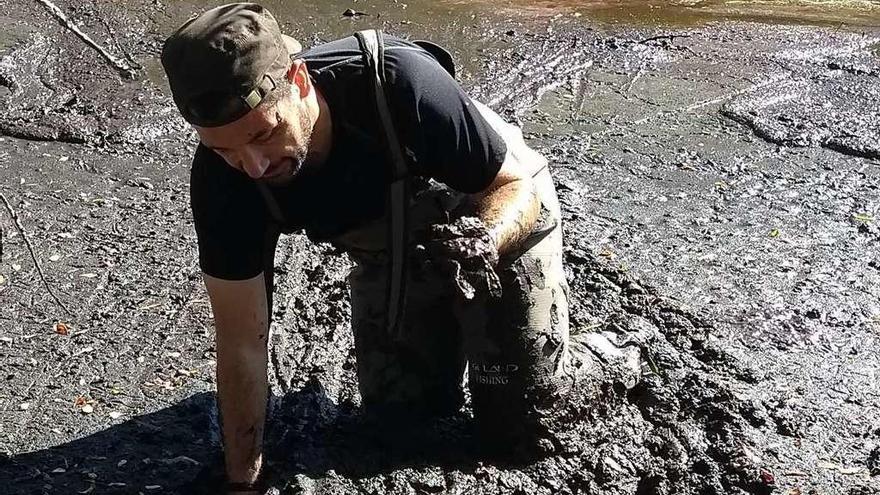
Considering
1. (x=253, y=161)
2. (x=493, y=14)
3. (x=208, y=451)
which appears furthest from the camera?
(x=493, y=14)

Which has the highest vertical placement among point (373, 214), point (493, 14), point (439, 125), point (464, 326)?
point (439, 125)

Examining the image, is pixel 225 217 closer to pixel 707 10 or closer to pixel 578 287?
pixel 578 287

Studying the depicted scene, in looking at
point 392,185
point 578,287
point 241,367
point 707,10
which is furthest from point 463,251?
point 707,10

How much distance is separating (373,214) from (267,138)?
1.77 ft

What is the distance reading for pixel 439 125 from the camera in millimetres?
2844

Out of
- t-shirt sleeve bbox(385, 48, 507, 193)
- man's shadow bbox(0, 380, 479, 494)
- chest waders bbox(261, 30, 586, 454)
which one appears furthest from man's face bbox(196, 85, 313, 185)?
man's shadow bbox(0, 380, 479, 494)

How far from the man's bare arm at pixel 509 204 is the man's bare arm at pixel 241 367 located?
0.68m

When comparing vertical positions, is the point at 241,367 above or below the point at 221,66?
below

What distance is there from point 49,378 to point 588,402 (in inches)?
74.7

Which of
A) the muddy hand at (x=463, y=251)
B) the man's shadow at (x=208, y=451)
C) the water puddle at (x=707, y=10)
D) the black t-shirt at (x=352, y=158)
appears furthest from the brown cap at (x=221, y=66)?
the water puddle at (x=707, y=10)

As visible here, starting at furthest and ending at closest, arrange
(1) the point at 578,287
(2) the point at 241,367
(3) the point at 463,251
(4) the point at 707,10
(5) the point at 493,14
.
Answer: (4) the point at 707,10 → (5) the point at 493,14 → (1) the point at 578,287 → (2) the point at 241,367 → (3) the point at 463,251

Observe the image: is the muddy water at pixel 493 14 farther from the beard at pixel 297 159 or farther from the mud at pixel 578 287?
the beard at pixel 297 159

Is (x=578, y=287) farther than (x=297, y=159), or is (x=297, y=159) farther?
(x=578, y=287)

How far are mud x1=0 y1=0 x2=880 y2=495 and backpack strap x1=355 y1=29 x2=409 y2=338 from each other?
543 millimetres
